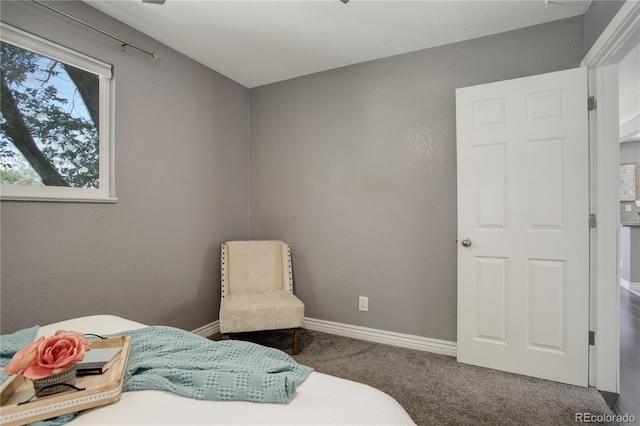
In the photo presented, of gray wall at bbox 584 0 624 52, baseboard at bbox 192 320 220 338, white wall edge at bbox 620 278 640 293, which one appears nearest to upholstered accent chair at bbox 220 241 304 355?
baseboard at bbox 192 320 220 338

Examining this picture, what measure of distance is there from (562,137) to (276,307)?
2337 millimetres

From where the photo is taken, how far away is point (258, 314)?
7.55ft

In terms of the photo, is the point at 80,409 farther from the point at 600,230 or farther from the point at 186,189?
the point at 600,230

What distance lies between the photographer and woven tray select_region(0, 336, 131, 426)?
0.73m

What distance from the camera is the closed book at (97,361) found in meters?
0.91

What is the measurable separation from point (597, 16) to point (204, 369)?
111 inches

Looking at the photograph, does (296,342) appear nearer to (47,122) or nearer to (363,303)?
(363,303)

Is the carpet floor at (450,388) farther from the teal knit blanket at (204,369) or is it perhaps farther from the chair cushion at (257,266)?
the teal knit blanket at (204,369)

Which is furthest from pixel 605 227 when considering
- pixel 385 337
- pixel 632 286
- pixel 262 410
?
pixel 632 286

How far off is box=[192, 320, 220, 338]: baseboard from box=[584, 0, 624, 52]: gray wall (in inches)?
141

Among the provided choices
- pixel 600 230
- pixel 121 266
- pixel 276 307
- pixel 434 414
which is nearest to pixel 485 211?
pixel 600 230

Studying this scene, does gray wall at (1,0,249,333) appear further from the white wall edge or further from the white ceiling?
the white wall edge

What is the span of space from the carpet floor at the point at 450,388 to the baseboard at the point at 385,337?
2.3 inches

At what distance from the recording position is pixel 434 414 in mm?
1659
